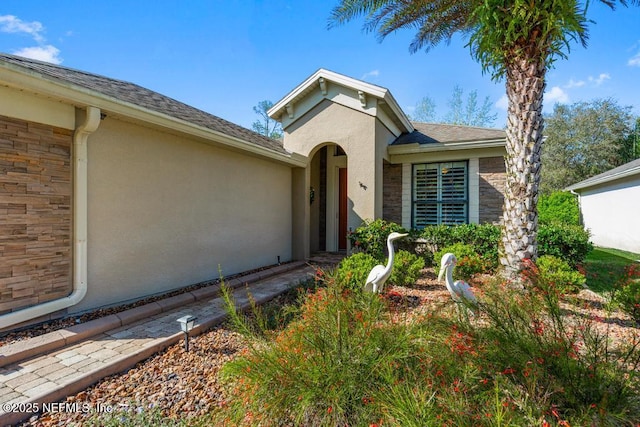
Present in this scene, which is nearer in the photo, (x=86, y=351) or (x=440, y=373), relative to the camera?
(x=440, y=373)

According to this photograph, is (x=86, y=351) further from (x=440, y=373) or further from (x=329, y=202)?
(x=329, y=202)

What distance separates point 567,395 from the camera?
2154mm

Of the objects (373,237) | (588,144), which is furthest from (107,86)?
(588,144)

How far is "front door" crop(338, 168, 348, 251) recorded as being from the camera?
12320 millimetres

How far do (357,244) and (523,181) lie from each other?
4513mm

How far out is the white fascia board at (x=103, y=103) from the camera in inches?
152

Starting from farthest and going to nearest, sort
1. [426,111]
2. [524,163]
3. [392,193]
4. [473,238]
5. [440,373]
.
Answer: [426,111], [392,193], [473,238], [524,163], [440,373]

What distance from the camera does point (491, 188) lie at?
32.3 ft

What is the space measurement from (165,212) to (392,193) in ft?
25.5

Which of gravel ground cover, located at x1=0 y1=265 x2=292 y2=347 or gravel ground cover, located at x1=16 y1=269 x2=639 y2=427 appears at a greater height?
gravel ground cover, located at x1=0 y1=265 x2=292 y2=347

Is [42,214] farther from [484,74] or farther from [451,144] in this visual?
[451,144]

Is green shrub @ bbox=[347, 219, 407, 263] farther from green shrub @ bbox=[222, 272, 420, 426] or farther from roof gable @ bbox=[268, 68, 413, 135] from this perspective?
green shrub @ bbox=[222, 272, 420, 426]

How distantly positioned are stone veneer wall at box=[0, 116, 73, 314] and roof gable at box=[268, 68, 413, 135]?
699 centimetres

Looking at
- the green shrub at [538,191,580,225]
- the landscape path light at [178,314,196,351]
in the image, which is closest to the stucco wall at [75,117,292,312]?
the landscape path light at [178,314,196,351]
